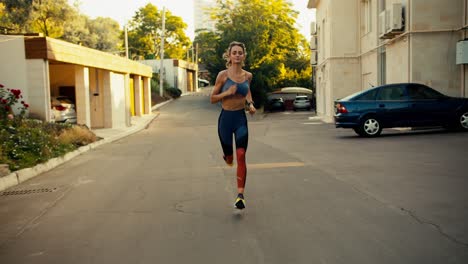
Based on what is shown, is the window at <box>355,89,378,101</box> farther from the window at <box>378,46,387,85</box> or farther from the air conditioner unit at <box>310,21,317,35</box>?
the air conditioner unit at <box>310,21,317,35</box>

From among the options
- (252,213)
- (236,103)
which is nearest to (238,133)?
(236,103)

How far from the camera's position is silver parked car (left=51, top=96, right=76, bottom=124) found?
2077 centimetres

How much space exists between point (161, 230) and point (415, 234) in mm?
2424

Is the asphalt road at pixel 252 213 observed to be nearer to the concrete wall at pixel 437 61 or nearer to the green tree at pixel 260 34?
the concrete wall at pixel 437 61

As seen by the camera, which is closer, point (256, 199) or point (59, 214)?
point (59, 214)

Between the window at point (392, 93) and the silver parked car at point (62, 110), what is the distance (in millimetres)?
Result: 11614

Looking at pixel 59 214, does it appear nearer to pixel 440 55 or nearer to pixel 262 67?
pixel 440 55

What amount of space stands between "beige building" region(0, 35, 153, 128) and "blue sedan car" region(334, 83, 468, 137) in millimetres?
10128

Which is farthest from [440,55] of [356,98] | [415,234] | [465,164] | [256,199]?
[415,234]

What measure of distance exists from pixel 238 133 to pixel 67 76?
21659 millimetres

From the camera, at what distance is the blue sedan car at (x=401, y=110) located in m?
16.9

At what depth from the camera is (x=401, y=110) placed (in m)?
16.9

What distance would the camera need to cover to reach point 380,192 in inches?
287

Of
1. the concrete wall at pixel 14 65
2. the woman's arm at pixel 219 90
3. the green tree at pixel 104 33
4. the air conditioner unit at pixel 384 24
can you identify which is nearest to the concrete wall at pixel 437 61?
the air conditioner unit at pixel 384 24
